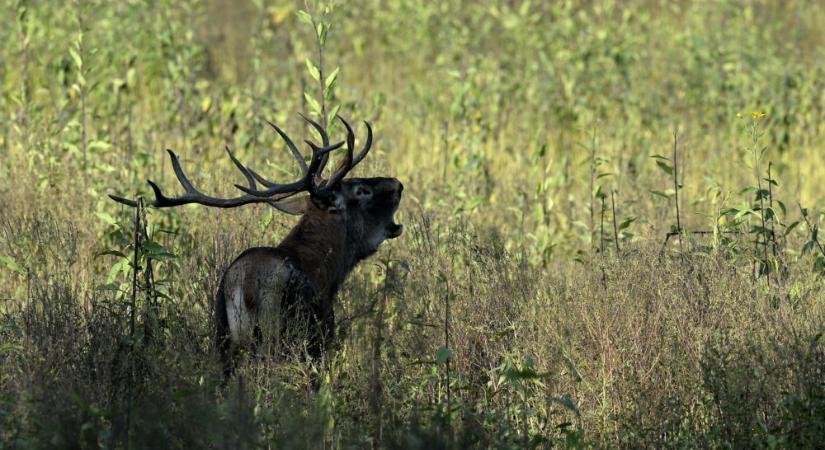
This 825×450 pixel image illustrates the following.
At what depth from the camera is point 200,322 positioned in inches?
249

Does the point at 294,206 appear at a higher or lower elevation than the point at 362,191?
lower

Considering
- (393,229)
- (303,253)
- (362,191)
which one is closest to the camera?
(303,253)

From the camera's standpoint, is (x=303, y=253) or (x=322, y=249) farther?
(x=322, y=249)

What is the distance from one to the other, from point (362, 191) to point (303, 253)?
796 mm

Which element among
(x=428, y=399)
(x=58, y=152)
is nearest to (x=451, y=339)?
(x=428, y=399)

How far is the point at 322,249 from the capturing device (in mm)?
6465

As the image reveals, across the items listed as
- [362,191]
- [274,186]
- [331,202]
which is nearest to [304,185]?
[274,186]

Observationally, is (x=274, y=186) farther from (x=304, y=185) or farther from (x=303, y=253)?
(x=303, y=253)

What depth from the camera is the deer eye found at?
22.6ft

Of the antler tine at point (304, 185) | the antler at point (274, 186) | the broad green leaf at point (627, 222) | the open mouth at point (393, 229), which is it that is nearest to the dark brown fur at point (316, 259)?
the open mouth at point (393, 229)

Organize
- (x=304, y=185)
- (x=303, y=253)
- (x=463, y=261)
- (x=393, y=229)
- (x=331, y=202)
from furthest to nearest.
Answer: (x=463, y=261), (x=393, y=229), (x=331, y=202), (x=304, y=185), (x=303, y=253)

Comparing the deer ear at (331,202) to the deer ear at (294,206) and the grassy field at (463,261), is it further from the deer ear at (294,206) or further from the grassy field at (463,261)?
→ the grassy field at (463,261)

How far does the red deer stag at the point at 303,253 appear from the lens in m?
5.71

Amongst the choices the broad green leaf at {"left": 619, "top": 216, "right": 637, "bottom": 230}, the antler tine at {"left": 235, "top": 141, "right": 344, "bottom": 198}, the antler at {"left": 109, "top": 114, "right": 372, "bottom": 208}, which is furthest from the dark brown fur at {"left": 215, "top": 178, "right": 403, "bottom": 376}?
the broad green leaf at {"left": 619, "top": 216, "right": 637, "bottom": 230}
